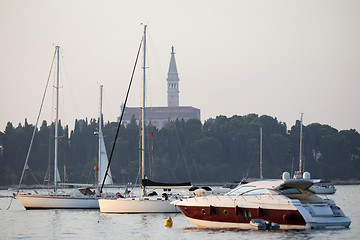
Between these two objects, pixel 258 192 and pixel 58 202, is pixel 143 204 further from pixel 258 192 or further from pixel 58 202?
pixel 258 192

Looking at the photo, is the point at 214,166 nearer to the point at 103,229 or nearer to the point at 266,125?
the point at 266,125

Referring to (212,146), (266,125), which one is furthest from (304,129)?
(212,146)

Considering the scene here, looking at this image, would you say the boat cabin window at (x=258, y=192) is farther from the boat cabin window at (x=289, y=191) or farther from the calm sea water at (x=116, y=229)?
the calm sea water at (x=116, y=229)

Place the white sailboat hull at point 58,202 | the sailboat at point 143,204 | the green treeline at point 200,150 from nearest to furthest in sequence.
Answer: the sailboat at point 143,204 → the white sailboat hull at point 58,202 → the green treeline at point 200,150

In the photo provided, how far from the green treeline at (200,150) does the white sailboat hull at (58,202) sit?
73.4 meters

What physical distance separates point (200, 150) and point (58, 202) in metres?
94.4

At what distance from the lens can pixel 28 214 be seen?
55.0 m

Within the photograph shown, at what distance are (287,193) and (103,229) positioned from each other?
33.6 feet

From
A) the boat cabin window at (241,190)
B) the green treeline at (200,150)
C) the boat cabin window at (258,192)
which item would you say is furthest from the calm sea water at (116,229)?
the green treeline at (200,150)

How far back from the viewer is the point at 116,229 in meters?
41.8

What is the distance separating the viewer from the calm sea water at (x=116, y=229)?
35906mm

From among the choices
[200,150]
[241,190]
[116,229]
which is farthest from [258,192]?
[200,150]

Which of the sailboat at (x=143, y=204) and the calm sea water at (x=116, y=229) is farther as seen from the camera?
the sailboat at (x=143, y=204)

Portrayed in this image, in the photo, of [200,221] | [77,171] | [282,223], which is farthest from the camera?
[77,171]
